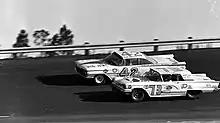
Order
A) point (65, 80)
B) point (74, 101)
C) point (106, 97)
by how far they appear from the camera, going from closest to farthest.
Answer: point (74, 101) < point (106, 97) < point (65, 80)

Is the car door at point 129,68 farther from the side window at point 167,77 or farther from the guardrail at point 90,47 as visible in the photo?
the guardrail at point 90,47

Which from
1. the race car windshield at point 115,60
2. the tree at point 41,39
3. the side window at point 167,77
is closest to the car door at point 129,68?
the race car windshield at point 115,60

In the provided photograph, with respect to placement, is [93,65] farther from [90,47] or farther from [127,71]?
[90,47]

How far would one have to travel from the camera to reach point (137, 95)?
17.0m

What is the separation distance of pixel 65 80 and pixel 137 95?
154 inches

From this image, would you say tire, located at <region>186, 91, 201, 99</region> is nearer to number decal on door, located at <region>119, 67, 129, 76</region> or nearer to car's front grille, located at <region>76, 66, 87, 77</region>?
number decal on door, located at <region>119, 67, 129, 76</region>

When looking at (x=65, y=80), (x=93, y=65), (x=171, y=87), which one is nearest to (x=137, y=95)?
(x=171, y=87)

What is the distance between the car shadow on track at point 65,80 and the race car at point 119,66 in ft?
1.31

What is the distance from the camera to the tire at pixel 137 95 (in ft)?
55.4

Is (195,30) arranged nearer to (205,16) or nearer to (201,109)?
(205,16)

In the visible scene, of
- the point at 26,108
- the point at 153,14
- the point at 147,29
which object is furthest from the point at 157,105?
the point at 153,14

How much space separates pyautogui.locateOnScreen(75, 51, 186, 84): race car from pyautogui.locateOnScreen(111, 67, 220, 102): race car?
3.72ft

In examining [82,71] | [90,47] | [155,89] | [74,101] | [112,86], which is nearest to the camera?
[155,89]

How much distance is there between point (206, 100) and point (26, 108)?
624 cm
